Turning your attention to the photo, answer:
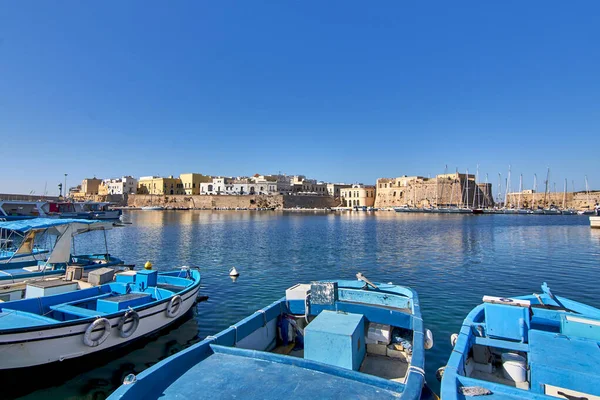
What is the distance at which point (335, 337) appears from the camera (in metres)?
4.66

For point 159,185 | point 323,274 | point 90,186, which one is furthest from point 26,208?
point 90,186

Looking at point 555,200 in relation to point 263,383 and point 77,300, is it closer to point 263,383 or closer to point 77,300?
point 77,300

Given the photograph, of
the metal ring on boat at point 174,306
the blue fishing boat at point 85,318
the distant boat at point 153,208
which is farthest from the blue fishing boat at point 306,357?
the distant boat at point 153,208

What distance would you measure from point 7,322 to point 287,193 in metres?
112

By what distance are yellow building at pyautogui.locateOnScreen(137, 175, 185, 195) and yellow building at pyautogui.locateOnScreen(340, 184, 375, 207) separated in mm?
55935

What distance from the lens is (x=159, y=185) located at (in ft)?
389

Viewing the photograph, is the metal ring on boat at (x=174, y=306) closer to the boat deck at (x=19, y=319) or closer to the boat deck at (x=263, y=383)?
the boat deck at (x=19, y=319)

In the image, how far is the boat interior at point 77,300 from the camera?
23.6 ft

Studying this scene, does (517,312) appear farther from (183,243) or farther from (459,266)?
(183,243)

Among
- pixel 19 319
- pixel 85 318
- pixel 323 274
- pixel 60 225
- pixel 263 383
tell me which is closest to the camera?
pixel 263 383

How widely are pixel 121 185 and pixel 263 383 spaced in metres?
130

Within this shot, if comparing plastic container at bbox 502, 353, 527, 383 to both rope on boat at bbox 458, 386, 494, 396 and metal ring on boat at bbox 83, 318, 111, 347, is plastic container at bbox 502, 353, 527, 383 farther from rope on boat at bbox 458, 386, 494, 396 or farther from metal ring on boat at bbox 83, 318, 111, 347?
metal ring on boat at bbox 83, 318, 111, 347

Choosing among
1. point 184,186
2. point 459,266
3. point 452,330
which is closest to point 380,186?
point 184,186

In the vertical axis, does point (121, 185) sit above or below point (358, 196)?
above
